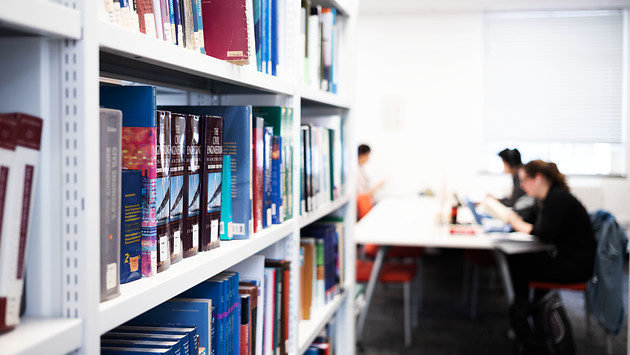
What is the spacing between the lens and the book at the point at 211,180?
118 cm

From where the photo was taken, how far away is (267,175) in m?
1.50

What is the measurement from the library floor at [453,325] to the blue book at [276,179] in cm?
239

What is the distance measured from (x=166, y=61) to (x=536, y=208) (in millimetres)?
3993

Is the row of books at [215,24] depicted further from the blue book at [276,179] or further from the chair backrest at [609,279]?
the chair backrest at [609,279]

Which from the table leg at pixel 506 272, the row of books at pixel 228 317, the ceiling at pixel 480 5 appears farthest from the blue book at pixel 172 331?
the ceiling at pixel 480 5

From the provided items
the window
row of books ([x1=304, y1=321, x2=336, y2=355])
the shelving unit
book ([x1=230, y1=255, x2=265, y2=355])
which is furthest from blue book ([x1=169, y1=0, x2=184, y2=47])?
the window

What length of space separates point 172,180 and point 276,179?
1.72 feet

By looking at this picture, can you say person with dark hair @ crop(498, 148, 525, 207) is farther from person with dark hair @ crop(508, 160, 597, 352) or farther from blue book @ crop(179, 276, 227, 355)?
blue book @ crop(179, 276, 227, 355)

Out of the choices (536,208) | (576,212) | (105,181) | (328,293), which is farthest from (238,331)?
(536,208)

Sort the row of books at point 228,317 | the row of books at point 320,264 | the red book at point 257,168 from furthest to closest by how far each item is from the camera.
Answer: the row of books at point 320,264 → the red book at point 257,168 → the row of books at point 228,317

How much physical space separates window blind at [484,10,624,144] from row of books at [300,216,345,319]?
5.14 m

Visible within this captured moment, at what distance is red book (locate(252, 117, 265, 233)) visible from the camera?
139cm

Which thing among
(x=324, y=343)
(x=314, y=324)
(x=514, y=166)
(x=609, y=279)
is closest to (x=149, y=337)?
(x=314, y=324)

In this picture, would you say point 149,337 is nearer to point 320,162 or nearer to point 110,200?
point 110,200
